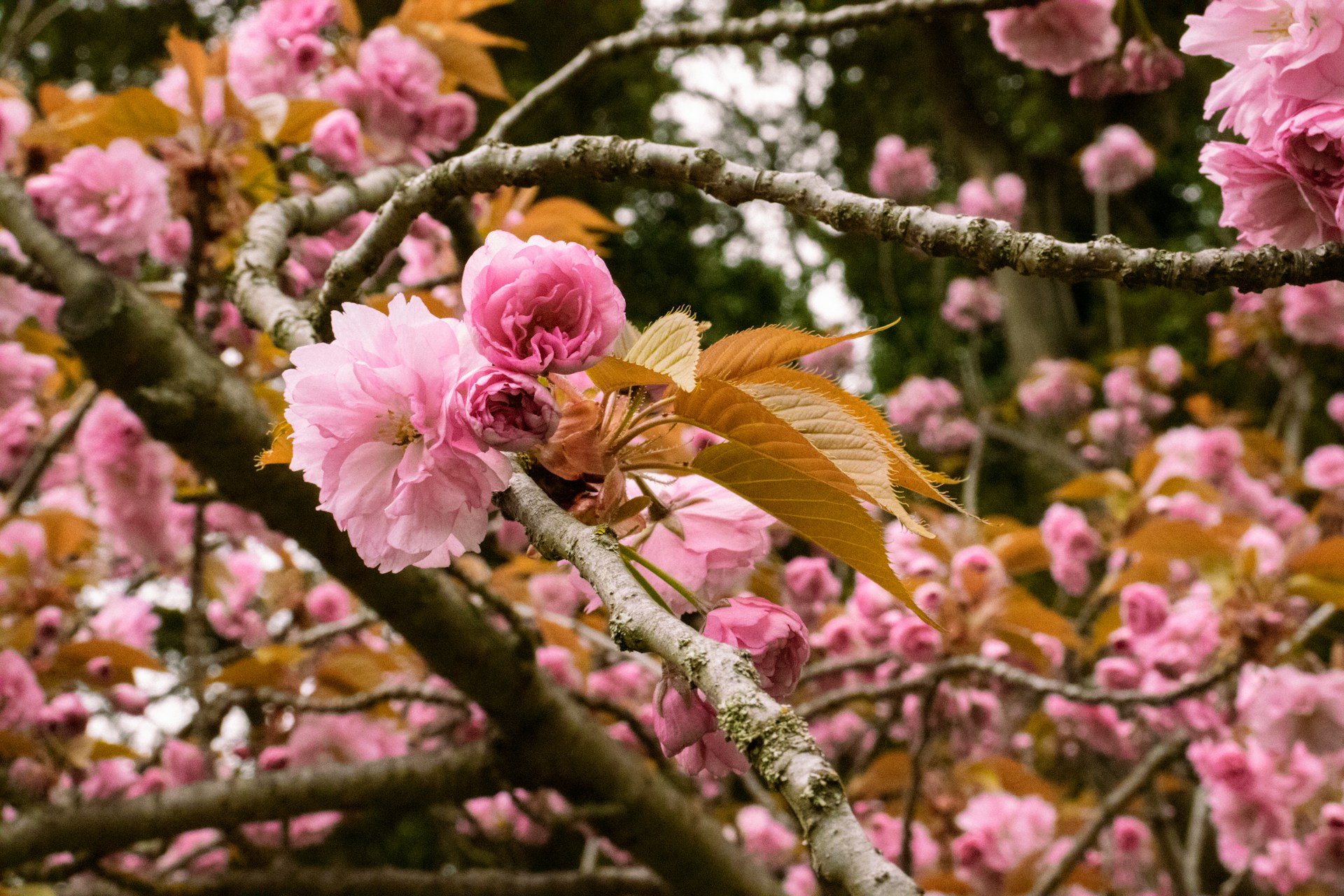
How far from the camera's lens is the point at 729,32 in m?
1.18

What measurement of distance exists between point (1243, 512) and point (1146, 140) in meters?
3.48

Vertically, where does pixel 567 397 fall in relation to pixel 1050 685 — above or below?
above

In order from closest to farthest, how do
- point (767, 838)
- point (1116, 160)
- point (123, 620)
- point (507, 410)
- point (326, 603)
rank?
1. point (507, 410)
2. point (123, 620)
3. point (326, 603)
4. point (767, 838)
5. point (1116, 160)

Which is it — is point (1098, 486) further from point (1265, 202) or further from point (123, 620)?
point (123, 620)

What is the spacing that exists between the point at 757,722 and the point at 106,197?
135 centimetres

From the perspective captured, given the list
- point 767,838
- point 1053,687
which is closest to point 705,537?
point 1053,687

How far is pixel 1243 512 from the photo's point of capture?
10.7ft

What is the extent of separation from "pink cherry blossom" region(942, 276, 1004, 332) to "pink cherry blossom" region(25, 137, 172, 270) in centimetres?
491

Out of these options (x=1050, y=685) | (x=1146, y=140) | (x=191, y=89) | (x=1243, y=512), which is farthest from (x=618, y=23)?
(x=1050, y=685)

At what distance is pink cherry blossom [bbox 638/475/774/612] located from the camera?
2.04 ft

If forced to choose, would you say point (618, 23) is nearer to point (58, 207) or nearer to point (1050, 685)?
point (58, 207)

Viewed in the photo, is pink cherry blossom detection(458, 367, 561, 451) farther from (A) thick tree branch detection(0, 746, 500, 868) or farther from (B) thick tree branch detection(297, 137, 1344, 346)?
(A) thick tree branch detection(0, 746, 500, 868)

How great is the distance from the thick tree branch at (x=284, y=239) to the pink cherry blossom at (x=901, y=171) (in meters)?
4.12

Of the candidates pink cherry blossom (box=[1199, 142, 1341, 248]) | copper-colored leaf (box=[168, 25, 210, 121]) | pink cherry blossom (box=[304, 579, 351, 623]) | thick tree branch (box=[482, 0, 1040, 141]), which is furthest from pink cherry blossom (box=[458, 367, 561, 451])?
pink cherry blossom (box=[304, 579, 351, 623])
